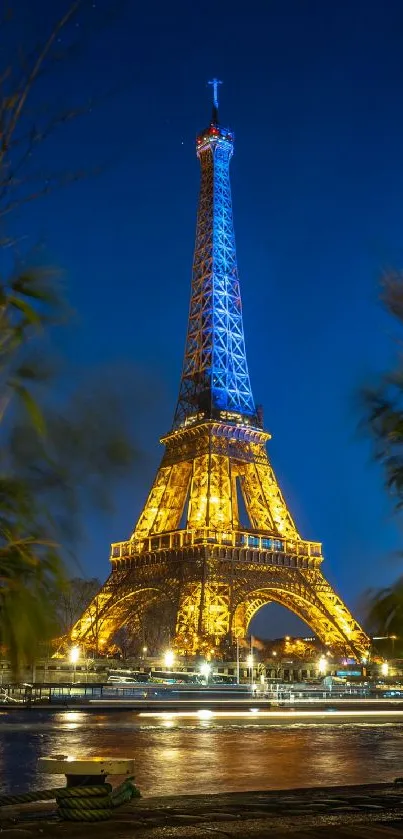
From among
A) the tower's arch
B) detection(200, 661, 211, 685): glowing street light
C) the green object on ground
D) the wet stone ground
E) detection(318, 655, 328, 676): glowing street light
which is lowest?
the wet stone ground

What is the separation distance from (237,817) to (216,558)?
58018 millimetres

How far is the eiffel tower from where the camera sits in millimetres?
67438

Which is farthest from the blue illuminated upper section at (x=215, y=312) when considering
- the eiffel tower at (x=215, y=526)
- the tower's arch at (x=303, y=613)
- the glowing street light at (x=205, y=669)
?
the glowing street light at (x=205, y=669)

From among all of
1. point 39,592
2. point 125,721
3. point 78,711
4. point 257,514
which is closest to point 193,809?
point 39,592

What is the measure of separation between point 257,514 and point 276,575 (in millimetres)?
6638

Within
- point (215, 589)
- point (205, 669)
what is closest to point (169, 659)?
point (205, 669)

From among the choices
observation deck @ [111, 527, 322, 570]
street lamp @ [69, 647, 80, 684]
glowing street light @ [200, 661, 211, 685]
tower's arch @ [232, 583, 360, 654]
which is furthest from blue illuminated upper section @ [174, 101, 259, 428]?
glowing street light @ [200, 661, 211, 685]

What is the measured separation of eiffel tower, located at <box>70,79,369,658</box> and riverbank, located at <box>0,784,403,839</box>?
5104 cm

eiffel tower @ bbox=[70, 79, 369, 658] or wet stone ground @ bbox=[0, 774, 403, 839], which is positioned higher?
eiffel tower @ bbox=[70, 79, 369, 658]

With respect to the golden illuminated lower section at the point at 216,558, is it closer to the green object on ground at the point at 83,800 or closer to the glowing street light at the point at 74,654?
the glowing street light at the point at 74,654

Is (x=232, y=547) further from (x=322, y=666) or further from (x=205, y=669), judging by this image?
(x=205, y=669)

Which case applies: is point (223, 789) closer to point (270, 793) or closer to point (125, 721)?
point (270, 793)

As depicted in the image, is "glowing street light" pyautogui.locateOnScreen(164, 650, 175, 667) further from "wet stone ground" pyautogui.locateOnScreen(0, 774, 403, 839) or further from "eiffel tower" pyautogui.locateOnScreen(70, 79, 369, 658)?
"wet stone ground" pyautogui.locateOnScreen(0, 774, 403, 839)

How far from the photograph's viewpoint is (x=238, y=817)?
32.6 ft
